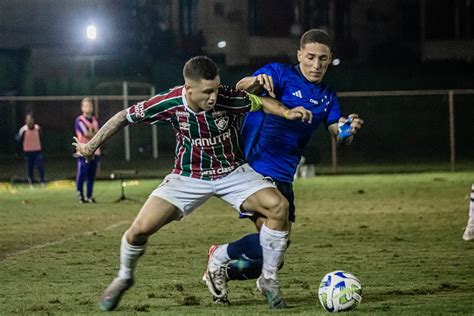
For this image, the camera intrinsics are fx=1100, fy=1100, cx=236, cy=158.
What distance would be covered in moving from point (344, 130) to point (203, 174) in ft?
4.03

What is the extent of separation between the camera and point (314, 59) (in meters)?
9.06

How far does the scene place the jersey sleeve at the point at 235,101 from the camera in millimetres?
8617

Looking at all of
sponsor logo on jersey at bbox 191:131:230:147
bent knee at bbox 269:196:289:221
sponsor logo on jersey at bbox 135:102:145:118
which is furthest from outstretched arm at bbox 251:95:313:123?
sponsor logo on jersey at bbox 135:102:145:118

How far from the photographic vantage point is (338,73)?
49.3 meters

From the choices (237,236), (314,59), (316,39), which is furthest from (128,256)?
(237,236)

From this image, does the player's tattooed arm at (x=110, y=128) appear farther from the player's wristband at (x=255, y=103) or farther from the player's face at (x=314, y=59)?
the player's face at (x=314, y=59)

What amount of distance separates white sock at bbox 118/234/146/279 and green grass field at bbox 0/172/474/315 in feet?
1.03

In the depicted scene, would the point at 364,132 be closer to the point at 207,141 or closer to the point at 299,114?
the point at 207,141

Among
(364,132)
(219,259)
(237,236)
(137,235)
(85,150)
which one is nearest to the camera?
(137,235)

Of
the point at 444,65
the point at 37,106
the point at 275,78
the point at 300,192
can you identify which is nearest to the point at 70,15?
→ the point at 37,106

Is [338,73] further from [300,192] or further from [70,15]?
[300,192]

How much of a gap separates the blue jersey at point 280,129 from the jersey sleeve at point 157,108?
79 cm

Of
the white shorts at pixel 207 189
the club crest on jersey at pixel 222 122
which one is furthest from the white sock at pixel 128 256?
the club crest on jersey at pixel 222 122

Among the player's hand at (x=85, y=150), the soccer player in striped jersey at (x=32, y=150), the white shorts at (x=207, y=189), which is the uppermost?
the player's hand at (x=85, y=150)
